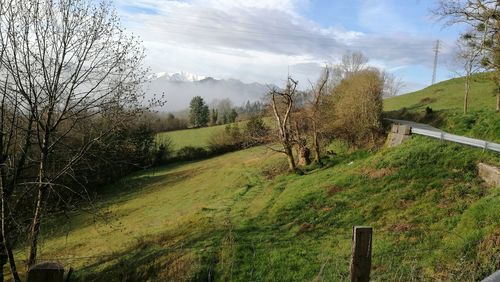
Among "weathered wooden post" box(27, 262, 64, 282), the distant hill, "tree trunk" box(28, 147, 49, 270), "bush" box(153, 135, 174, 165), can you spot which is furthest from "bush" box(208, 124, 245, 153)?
"weathered wooden post" box(27, 262, 64, 282)

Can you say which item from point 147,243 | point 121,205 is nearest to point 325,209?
point 147,243

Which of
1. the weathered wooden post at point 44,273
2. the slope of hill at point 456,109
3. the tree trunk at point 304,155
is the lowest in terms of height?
the tree trunk at point 304,155

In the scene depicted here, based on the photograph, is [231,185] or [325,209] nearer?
[325,209]

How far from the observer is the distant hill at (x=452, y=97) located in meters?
38.1

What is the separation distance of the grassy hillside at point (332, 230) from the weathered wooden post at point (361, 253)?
3.53 metres

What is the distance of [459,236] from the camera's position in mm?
10820

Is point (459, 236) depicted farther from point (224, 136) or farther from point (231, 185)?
point (224, 136)

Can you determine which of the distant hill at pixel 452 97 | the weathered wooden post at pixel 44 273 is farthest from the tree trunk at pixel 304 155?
the weathered wooden post at pixel 44 273

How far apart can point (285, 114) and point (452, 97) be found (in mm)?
26502

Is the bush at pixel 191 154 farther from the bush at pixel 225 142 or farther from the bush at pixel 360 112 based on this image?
the bush at pixel 360 112

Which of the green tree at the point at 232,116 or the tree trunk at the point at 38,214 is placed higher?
the green tree at the point at 232,116

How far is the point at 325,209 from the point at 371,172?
3.93 meters

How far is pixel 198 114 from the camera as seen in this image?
86.9 metres

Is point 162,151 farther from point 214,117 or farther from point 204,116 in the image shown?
point 214,117
